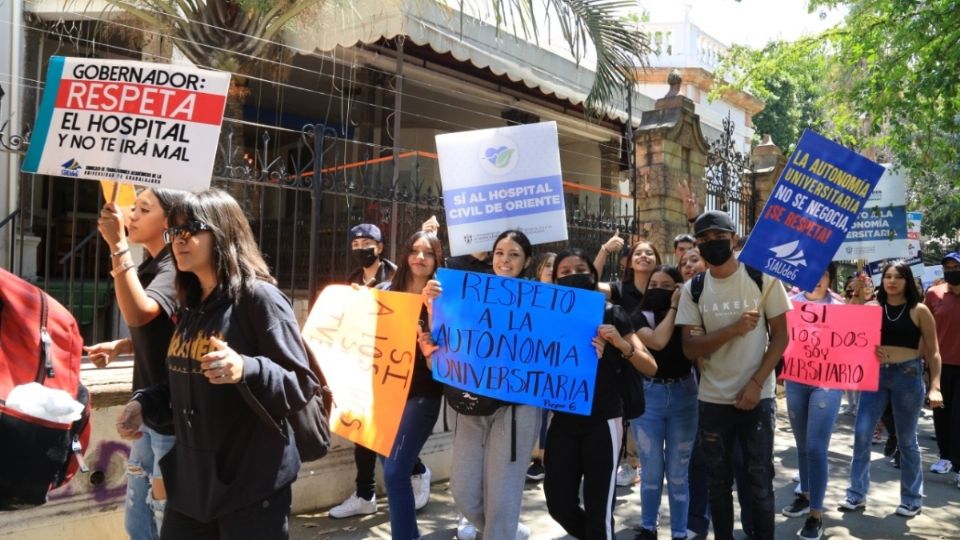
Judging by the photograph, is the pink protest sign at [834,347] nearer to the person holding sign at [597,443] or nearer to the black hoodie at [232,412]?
the person holding sign at [597,443]

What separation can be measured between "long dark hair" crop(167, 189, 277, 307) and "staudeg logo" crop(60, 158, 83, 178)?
3.77 feet

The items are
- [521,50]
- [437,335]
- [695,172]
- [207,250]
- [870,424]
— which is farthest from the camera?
[521,50]

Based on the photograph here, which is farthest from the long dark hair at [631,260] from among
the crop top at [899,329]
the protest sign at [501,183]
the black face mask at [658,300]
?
the crop top at [899,329]

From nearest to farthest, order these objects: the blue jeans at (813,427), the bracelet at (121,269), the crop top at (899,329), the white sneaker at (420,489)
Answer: the bracelet at (121,269) < the blue jeans at (813,427) < the white sneaker at (420,489) < the crop top at (899,329)

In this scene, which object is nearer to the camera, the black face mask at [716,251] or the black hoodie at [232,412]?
the black hoodie at [232,412]

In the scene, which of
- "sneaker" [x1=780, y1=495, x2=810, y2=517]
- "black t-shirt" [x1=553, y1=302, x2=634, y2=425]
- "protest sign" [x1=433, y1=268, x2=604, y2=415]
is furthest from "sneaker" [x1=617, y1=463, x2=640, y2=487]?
"protest sign" [x1=433, y1=268, x2=604, y2=415]

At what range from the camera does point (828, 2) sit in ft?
35.3

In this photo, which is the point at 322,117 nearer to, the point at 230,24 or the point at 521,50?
the point at 521,50

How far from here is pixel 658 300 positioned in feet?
15.8

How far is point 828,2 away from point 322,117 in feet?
28.0

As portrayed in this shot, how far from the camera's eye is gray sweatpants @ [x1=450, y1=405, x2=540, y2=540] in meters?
3.78

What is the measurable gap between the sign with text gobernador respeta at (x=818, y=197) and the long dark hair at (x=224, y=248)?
10.5 ft

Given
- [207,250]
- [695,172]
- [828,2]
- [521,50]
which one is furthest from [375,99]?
[207,250]

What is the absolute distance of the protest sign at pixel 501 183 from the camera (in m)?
4.92
